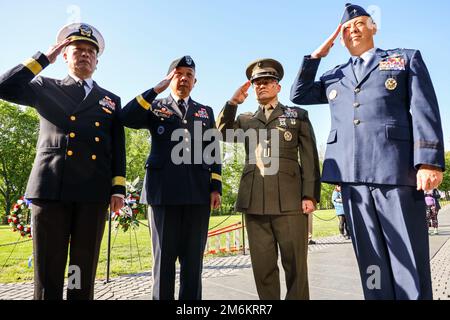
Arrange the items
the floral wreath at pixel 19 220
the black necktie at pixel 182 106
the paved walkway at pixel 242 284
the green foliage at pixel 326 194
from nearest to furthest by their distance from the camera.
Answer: the black necktie at pixel 182 106, the paved walkway at pixel 242 284, the floral wreath at pixel 19 220, the green foliage at pixel 326 194

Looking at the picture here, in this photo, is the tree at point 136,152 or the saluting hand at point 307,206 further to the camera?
the tree at point 136,152

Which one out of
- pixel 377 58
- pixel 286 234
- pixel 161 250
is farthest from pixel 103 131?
pixel 377 58

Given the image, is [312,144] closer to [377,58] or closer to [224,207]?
[377,58]

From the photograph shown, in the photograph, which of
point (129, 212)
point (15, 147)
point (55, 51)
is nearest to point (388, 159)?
point (55, 51)

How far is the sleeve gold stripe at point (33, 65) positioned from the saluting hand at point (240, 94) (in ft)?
5.93

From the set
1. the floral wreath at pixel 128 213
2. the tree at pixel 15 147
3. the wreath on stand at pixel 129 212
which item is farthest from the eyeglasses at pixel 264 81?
the tree at pixel 15 147

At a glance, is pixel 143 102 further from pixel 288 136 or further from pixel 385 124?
pixel 385 124

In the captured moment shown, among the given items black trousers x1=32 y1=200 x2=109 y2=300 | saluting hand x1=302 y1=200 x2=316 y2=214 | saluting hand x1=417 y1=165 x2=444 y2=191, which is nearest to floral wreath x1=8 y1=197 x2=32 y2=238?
black trousers x1=32 y1=200 x2=109 y2=300

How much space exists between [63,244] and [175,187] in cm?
107

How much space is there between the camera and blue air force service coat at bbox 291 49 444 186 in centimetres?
235

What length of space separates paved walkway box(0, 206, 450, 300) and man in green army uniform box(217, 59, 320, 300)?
1.58 m

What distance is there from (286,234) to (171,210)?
3.75 ft

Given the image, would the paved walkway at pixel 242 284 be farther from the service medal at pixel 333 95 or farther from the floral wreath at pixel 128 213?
the service medal at pixel 333 95

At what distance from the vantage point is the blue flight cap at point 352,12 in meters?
2.76
